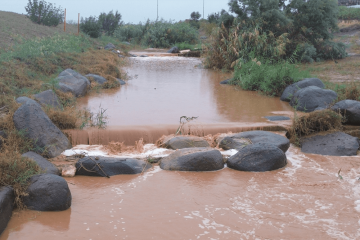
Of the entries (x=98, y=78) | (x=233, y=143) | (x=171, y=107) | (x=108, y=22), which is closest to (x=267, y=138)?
(x=233, y=143)

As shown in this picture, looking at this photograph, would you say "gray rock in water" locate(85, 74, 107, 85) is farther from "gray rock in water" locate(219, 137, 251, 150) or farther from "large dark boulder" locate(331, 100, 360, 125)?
"large dark boulder" locate(331, 100, 360, 125)

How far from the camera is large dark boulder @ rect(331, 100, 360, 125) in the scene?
746cm

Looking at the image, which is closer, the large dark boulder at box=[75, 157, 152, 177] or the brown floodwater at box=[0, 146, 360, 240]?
the brown floodwater at box=[0, 146, 360, 240]

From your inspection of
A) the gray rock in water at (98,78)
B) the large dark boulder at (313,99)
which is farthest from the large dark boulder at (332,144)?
the gray rock in water at (98,78)

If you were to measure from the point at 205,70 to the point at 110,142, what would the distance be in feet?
32.9

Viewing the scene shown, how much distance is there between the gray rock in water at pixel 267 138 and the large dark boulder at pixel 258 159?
0.48 metres

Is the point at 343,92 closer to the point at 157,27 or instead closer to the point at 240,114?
the point at 240,114

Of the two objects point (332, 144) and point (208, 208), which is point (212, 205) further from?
point (332, 144)

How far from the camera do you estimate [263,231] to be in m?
4.16

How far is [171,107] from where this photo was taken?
9.23m

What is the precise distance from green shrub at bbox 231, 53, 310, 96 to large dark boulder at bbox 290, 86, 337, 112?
1.76 metres

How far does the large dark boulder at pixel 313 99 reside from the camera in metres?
8.52

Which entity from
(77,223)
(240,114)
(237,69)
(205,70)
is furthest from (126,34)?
(77,223)

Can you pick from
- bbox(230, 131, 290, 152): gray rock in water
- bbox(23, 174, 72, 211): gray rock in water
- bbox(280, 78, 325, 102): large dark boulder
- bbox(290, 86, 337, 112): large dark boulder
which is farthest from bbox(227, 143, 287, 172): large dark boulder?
bbox(280, 78, 325, 102): large dark boulder
